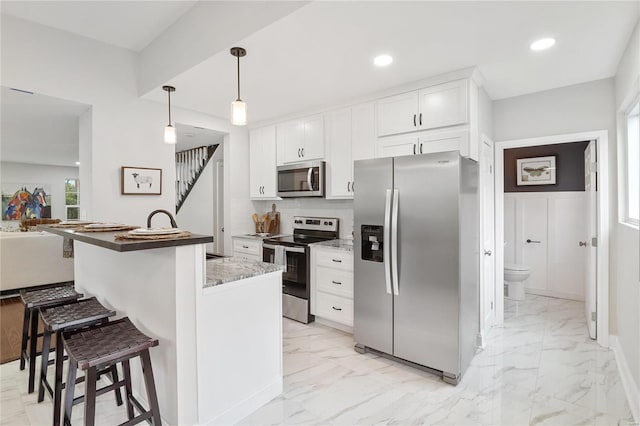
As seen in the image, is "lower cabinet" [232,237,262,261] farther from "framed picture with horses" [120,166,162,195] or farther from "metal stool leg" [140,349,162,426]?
"metal stool leg" [140,349,162,426]

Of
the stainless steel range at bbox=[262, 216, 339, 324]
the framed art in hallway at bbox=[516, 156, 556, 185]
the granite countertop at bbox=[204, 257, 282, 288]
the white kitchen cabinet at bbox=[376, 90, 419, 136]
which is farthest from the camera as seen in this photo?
the framed art in hallway at bbox=[516, 156, 556, 185]

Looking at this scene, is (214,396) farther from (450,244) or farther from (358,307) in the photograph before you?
(450,244)

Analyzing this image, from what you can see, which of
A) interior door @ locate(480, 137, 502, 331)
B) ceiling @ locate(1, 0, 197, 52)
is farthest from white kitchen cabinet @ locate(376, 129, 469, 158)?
ceiling @ locate(1, 0, 197, 52)

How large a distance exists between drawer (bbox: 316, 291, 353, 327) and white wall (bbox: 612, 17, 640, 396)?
2095 millimetres

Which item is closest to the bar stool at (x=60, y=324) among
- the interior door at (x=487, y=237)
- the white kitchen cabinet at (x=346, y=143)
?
the white kitchen cabinet at (x=346, y=143)

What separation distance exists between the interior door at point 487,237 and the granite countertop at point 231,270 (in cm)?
208

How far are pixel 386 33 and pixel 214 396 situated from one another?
2.49m

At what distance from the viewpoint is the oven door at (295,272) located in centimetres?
364

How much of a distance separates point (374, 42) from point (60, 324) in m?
2.61

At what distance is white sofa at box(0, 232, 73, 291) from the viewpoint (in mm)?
4629

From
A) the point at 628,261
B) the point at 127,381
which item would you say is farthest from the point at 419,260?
the point at 127,381

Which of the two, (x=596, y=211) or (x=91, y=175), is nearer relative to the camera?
(x=596, y=211)

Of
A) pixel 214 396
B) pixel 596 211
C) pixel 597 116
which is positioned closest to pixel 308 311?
pixel 214 396

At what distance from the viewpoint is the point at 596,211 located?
3.06 meters
